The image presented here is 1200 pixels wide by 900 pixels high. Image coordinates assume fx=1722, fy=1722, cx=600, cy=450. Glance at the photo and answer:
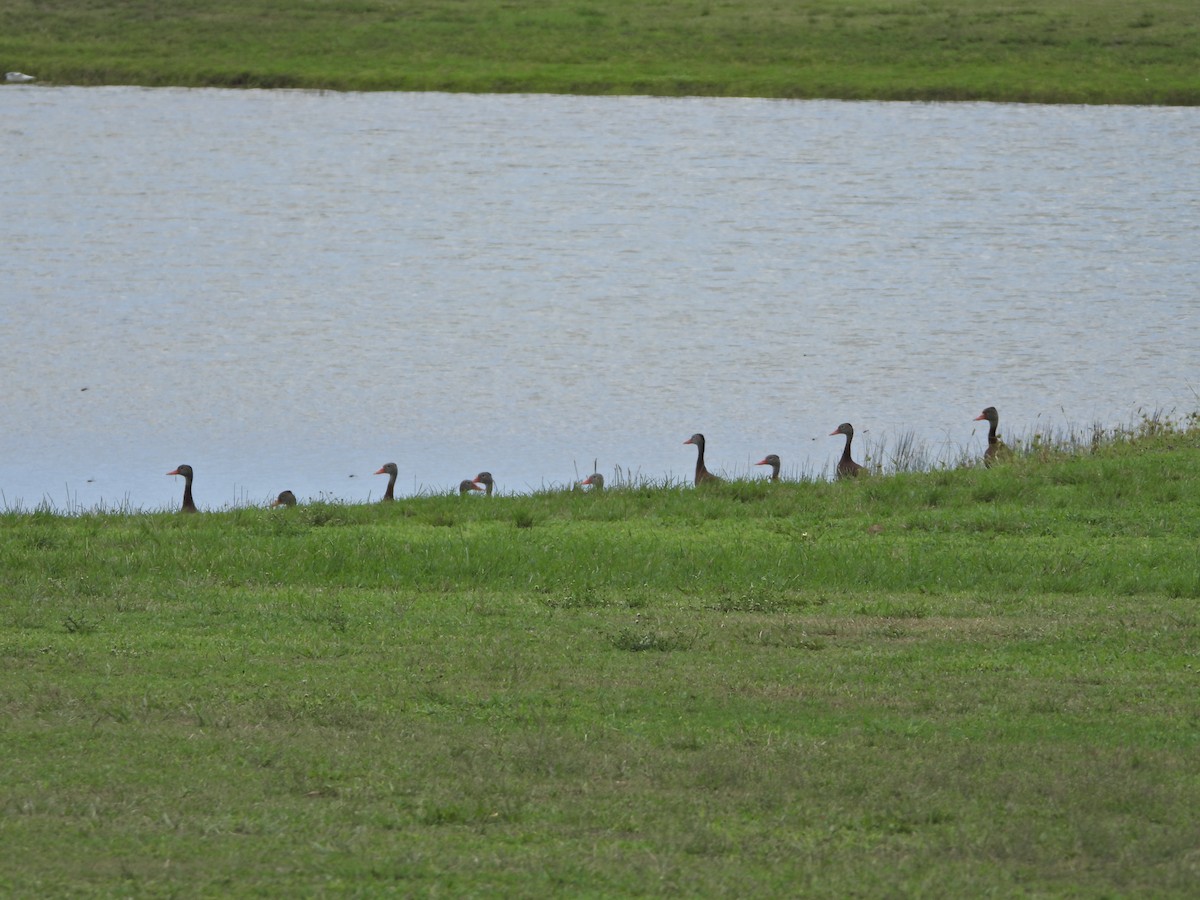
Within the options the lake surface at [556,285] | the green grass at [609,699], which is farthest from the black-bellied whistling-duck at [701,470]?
the green grass at [609,699]

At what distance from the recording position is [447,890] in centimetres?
685

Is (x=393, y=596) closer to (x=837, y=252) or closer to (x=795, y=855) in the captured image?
(x=795, y=855)

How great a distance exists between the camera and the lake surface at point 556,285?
74.8ft

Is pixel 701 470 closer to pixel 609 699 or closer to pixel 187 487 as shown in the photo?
pixel 187 487

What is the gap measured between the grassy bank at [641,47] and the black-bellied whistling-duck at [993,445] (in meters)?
39.6

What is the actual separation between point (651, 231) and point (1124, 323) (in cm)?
1340

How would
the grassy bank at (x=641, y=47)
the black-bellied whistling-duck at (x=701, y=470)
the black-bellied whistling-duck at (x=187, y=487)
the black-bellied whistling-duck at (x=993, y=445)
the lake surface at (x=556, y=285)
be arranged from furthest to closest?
the grassy bank at (x=641, y=47)
the lake surface at (x=556, y=285)
the black-bellied whistling-duck at (x=993, y=445)
the black-bellied whistling-duck at (x=187, y=487)
the black-bellied whistling-duck at (x=701, y=470)

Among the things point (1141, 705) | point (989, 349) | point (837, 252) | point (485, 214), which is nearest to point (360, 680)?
point (1141, 705)

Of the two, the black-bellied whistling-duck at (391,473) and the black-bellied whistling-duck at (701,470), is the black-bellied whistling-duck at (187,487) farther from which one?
the black-bellied whistling-duck at (701,470)

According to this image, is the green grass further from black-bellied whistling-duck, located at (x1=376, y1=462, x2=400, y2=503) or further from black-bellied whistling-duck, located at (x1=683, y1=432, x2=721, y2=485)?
black-bellied whistling-duck, located at (x1=376, y1=462, x2=400, y2=503)

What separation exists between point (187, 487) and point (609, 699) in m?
10.0

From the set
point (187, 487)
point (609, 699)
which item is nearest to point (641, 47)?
point (187, 487)

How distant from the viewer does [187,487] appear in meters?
18.7

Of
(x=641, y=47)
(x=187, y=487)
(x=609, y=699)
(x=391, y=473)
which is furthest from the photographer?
(x=641, y=47)
